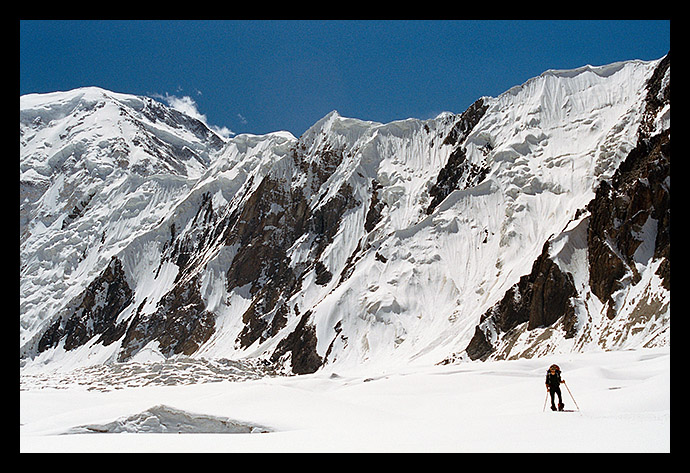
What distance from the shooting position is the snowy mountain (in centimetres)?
5694

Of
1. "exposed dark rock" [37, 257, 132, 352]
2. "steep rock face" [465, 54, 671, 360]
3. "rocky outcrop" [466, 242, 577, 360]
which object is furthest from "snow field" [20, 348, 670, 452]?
"exposed dark rock" [37, 257, 132, 352]

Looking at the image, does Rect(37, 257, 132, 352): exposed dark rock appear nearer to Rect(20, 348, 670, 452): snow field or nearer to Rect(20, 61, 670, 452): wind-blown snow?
Rect(20, 61, 670, 452): wind-blown snow

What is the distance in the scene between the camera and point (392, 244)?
8294cm

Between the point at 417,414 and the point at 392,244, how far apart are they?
6055cm

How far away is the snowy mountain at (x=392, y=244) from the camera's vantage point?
5694 centimetres

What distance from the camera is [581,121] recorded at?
267 ft

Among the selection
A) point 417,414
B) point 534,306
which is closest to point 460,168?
point 534,306

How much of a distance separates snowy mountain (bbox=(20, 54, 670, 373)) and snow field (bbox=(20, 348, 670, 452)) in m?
20.4

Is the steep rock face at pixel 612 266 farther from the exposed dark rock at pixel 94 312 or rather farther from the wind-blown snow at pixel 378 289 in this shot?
the exposed dark rock at pixel 94 312

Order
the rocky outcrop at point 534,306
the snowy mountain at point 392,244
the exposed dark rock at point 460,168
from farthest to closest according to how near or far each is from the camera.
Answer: the exposed dark rock at point 460,168, the rocky outcrop at point 534,306, the snowy mountain at point 392,244

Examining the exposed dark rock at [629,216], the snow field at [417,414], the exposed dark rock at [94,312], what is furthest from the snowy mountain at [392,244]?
the snow field at [417,414]

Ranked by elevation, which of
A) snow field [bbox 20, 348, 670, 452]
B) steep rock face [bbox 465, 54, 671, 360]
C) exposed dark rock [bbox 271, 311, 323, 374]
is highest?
steep rock face [bbox 465, 54, 671, 360]

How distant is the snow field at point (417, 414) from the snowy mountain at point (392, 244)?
2043 cm
